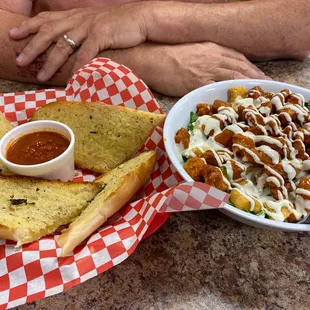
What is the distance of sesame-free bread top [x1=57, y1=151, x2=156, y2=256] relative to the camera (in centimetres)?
104

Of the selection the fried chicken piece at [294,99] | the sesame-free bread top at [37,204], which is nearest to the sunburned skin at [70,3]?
the fried chicken piece at [294,99]

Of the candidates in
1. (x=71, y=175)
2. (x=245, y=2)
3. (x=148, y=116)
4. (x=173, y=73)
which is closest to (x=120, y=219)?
(x=71, y=175)

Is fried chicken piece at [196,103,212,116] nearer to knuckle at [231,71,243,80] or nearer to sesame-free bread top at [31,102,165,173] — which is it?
sesame-free bread top at [31,102,165,173]

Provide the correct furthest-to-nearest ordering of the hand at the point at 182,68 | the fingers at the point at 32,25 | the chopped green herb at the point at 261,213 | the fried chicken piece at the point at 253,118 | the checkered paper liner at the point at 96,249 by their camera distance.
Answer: the fingers at the point at 32,25
the hand at the point at 182,68
the fried chicken piece at the point at 253,118
the chopped green herb at the point at 261,213
the checkered paper liner at the point at 96,249

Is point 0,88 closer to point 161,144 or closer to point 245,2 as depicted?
point 161,144

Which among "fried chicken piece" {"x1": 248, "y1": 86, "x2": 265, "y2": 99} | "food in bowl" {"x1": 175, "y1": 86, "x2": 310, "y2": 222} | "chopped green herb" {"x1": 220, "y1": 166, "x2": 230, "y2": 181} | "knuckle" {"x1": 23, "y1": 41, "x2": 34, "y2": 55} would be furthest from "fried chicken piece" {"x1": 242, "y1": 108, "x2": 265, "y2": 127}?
"knuckle" {"x1": 23, "y1": 41, "x2": 34, "y2": 55}

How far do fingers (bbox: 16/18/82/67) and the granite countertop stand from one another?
3.25ft

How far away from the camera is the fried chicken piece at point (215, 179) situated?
3.68ft

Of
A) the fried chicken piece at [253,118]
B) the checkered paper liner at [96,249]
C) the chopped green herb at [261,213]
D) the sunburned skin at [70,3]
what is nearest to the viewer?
the checkered paper liner at [96,249]

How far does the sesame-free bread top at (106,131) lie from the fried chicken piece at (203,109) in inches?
5.1

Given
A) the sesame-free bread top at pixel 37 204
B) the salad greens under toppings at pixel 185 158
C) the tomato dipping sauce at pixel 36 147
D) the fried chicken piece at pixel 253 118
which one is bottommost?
the sesame-free bread top at pixel 37 204

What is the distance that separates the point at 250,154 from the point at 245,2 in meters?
0.99

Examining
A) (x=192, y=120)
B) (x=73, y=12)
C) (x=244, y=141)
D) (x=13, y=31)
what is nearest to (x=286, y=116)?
(x=244, y=141)

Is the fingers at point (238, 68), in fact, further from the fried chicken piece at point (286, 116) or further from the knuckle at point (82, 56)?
the knuckle at point (82, 56)
